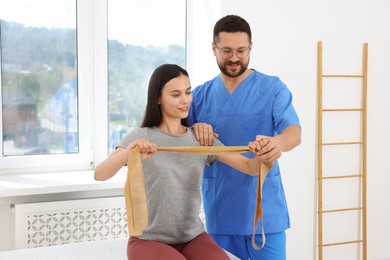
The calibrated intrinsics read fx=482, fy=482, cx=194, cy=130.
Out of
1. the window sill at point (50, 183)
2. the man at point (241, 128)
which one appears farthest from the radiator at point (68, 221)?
the man at point (241, 128)

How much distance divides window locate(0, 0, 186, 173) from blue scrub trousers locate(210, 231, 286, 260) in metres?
1.29

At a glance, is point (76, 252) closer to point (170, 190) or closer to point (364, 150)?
point (170, 190)

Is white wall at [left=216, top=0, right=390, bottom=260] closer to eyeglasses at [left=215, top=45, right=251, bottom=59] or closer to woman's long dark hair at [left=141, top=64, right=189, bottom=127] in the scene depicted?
eyeglasses at [left=215, top=45, right=251, bottom=59]

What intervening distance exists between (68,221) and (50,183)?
23cm

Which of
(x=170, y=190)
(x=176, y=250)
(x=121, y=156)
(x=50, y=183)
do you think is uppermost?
(x=121, y=156)

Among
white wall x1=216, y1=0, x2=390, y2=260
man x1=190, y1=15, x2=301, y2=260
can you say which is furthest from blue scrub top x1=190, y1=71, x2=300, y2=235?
white wall x1=216, y1=0, x2=390, y2=260

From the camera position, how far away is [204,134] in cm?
188

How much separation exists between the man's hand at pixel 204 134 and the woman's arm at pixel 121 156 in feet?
1.01

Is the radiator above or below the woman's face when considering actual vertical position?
Answer: below

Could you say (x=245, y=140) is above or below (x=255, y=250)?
above

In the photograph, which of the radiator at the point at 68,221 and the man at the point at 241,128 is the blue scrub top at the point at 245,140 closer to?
the man at the point at 241,128

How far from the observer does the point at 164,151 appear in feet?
5.42

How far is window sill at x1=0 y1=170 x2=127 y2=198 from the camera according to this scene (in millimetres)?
2543

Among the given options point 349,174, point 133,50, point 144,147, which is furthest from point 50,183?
point 349,174
